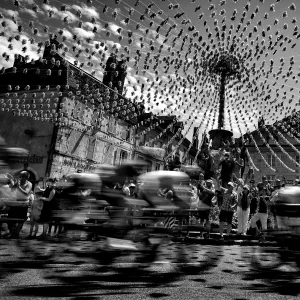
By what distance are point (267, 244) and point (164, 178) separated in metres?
5.01

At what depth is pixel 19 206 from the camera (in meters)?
8.24

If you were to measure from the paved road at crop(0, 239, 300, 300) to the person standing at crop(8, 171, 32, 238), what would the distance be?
2.79 metres

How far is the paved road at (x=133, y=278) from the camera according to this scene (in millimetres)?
3090

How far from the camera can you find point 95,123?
26.0 metres

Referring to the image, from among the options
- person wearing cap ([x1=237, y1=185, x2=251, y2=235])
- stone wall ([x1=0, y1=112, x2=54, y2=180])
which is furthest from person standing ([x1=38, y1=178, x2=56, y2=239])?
stone wall ([x1=0, y1=112, x2=54, y2=180])

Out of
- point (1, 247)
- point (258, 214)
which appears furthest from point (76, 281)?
point (258, 214)

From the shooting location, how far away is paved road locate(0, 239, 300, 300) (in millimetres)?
3090

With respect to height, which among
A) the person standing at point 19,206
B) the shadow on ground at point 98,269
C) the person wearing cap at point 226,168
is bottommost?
the shadow on ground at point 98,269

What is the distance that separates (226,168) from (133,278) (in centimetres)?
1220

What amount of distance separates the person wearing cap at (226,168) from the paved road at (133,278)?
967 cm

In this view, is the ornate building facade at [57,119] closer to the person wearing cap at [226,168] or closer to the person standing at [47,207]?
the person wearing cap at [226,168]

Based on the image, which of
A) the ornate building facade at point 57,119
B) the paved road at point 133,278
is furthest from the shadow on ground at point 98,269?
the ornate building facade at point 57,119

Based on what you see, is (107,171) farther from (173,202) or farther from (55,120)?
(55,120)

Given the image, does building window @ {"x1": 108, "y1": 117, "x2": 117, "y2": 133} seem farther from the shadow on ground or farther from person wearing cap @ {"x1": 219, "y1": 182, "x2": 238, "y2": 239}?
the shadow on ground
